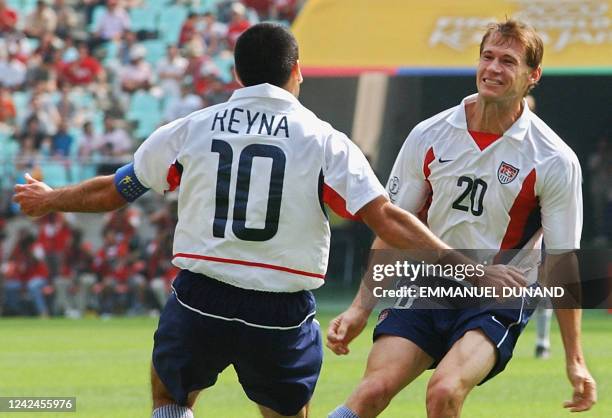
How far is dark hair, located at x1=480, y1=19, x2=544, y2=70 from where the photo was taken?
6652mm

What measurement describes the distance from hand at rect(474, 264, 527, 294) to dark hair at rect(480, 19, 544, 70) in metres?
0.99

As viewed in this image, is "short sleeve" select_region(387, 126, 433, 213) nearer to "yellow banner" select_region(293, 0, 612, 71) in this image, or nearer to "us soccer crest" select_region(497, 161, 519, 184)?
"us soccer crest" select_region(497, 161, 519, 184)

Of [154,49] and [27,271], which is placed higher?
[154,49]

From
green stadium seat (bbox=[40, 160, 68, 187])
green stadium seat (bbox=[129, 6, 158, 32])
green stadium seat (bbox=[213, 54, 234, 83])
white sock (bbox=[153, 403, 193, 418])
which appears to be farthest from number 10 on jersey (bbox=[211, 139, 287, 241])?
green stadium seat (bbox=[129, 6, 158, 32])

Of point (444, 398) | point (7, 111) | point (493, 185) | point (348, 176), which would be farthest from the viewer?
point (7, 111)

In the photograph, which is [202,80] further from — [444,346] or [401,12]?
[444,346]

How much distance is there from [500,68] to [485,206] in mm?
650

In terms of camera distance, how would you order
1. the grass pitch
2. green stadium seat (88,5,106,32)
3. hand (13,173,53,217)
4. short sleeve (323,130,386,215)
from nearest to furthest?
short sleeve (323,130,386,215), hand (13,173,53,217), the grass pitch, green stadium seat (88,5,106,32)

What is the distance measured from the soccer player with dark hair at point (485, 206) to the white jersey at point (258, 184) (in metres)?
0.56

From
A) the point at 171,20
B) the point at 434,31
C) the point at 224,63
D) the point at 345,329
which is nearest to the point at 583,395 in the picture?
the point at 345,329

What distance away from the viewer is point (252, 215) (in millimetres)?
5941

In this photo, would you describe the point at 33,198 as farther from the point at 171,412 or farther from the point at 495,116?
the point at 495,116

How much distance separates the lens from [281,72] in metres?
6.11

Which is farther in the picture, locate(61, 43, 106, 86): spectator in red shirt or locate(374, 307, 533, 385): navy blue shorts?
locate(61, 43, 106, 86): spectator in red shirt
